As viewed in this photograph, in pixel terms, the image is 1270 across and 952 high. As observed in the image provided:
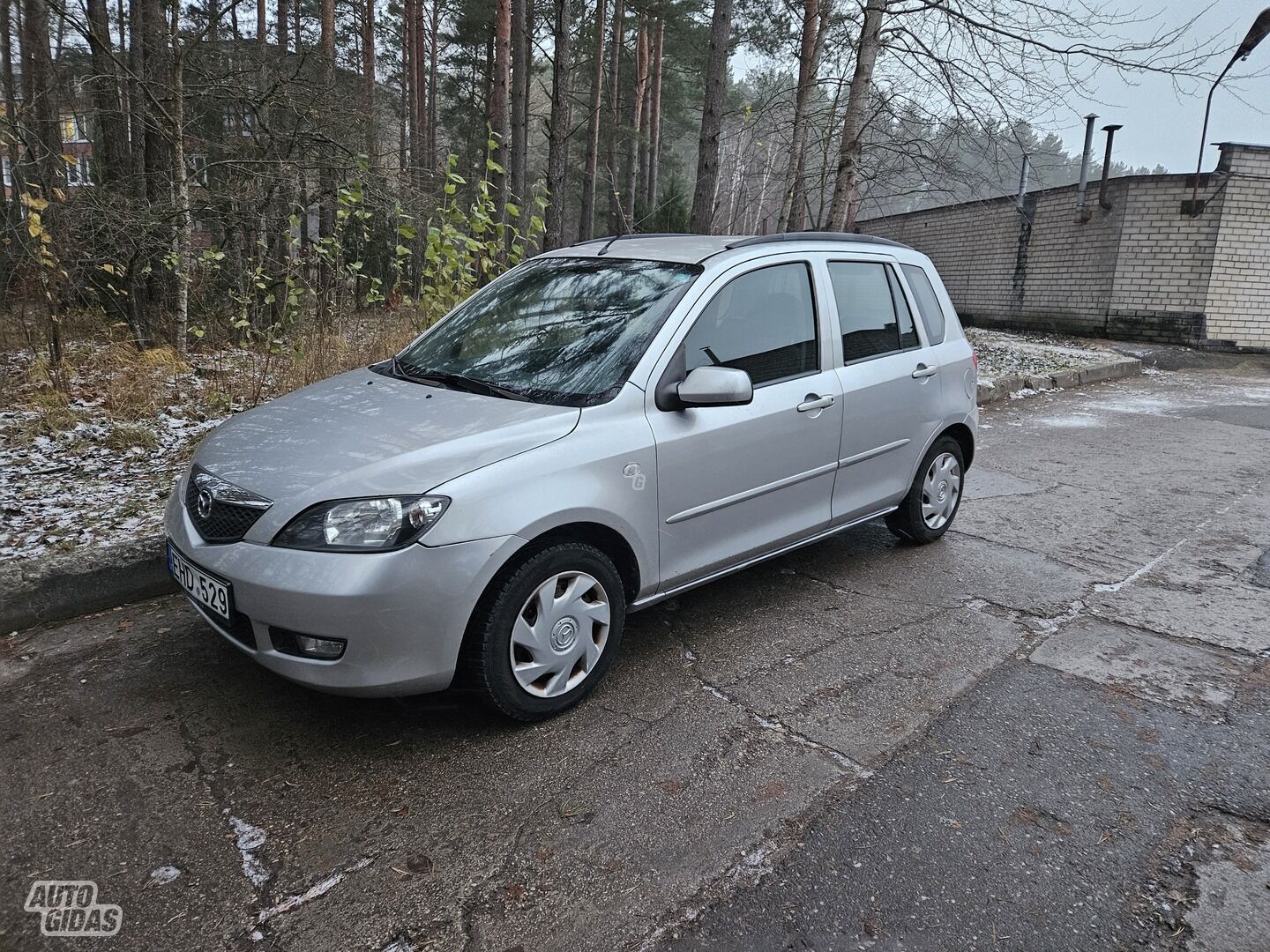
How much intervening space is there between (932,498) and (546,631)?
290cm

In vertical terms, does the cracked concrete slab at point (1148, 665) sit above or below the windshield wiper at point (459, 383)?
below

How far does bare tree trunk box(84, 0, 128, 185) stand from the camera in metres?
8.38

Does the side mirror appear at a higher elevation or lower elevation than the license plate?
higher

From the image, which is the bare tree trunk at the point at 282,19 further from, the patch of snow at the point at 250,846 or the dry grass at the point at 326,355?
the patch of snow at the point at 250,846

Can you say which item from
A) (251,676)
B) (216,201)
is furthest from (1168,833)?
(216,201)

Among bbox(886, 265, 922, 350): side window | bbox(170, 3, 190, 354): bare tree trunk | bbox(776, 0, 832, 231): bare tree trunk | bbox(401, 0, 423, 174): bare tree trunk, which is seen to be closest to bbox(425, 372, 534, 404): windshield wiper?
bbox(886, 265, 922, 350): side window

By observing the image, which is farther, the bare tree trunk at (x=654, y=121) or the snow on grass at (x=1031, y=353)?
the bare tree trunk at (x=654, y=121)

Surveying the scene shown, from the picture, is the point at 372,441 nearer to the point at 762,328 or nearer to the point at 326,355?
the point at 762,328

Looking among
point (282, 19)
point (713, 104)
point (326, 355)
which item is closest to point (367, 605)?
point (326, 355)

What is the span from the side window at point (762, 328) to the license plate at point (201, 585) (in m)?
1.94

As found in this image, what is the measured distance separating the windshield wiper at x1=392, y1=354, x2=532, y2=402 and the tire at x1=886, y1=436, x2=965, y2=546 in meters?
2.57

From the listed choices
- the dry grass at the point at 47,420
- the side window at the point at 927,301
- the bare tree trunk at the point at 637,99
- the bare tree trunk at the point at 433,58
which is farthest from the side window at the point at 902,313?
the bare tree trunk at the point at 637,99

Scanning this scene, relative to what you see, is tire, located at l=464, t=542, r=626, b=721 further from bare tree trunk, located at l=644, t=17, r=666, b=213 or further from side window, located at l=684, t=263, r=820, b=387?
bare tree trunk, located at l=644, t=17, r=666, b=213

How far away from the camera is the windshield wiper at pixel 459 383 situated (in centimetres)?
326
